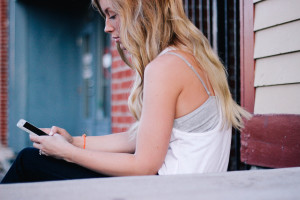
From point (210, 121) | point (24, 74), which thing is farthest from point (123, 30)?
point (24, 74)

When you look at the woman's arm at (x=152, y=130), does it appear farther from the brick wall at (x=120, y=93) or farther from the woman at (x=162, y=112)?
the brick wall at (x=120, y=93)

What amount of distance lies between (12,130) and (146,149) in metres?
6.76

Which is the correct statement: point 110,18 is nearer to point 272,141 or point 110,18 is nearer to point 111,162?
point 111,162

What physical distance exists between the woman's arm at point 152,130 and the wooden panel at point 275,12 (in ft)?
2.81

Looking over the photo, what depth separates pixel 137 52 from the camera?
184 cm

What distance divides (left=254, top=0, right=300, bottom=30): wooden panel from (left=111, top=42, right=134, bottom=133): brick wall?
220 centimetres

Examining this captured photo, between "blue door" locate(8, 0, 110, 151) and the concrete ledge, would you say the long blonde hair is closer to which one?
the concrete ledge

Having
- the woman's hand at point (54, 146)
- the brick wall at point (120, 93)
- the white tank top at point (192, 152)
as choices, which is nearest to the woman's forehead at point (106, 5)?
the white tank top at point (192, 152)

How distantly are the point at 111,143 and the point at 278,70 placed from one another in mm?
1049

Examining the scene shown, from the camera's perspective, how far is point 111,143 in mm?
2266

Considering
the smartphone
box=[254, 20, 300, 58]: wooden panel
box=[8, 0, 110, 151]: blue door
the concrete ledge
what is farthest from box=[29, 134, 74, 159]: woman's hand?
box=[8, 0, 110, 151]: blue door

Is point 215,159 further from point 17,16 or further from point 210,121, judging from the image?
point 17,16

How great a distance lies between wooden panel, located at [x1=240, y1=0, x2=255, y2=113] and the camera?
237 centimetres

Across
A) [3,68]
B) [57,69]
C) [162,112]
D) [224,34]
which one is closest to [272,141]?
[162,112]
